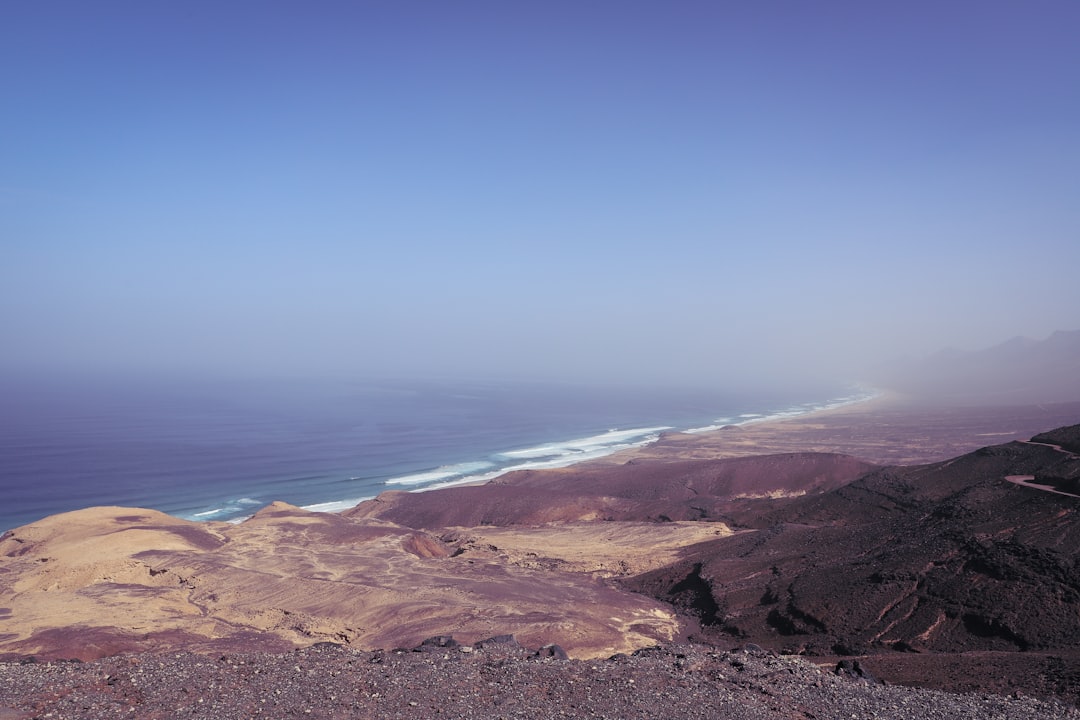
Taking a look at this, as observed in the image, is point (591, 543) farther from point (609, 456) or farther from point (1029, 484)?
point (609, 456)

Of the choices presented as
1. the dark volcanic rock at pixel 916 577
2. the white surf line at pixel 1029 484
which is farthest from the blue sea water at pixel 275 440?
the white surf line at pixel 1029 484

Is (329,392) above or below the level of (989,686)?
above

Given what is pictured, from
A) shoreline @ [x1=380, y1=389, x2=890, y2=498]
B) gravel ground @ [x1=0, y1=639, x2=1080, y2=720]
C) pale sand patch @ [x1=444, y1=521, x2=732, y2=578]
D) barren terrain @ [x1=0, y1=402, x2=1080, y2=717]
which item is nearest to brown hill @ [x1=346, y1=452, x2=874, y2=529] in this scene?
barren terrain @ [x1=0, y1=402, x2=1080, y2=717]

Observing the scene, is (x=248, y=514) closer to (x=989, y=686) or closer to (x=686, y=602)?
(x=686, y=602)

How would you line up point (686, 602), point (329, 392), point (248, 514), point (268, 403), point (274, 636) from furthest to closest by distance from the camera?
point (329, 392), point (268, 403), point (248, 514), point (686, 602), point (274, 636)

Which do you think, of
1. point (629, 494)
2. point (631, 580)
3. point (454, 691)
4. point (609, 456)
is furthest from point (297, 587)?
point (609, 456)

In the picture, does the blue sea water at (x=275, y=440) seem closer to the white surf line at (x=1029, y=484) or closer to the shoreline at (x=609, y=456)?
the shoreline at (x=609, y=456)

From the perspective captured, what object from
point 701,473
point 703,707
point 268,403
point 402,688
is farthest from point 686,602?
point 268,403

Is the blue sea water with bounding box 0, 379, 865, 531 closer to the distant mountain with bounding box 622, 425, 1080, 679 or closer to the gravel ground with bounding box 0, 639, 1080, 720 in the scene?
the distant mountain with bounding box 622, 425, 1080, 679
